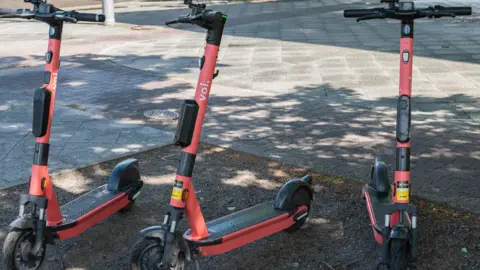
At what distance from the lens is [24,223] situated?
3.78m

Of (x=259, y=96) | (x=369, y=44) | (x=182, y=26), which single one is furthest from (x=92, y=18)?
(x=182, y=26)

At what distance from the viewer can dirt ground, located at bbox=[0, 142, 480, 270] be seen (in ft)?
13.5

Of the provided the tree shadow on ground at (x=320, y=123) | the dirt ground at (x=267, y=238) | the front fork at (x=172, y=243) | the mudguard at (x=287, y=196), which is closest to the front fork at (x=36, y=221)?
the dirt ground at (x=267, y=238)

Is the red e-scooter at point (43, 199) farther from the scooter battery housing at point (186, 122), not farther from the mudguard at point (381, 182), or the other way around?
the mudguard at point (381, 182)

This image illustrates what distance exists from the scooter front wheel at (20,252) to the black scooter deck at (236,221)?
920 mm

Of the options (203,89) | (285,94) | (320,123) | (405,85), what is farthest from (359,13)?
(285,94)

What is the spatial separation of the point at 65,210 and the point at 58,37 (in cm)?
119

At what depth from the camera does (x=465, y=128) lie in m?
6.97

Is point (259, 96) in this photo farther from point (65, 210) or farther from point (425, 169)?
point (65, 210)

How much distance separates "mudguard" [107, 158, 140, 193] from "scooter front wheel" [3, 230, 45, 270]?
96 cm

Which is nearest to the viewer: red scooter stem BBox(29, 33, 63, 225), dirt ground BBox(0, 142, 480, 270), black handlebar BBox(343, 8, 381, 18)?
black handlebar BBox(343, 8, 381, 18)

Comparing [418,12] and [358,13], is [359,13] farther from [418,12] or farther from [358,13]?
[418,12]

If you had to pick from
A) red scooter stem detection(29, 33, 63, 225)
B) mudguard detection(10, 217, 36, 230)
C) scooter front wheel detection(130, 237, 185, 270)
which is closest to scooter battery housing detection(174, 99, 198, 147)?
scooter front wheel detection(130, 237, 185, 270)

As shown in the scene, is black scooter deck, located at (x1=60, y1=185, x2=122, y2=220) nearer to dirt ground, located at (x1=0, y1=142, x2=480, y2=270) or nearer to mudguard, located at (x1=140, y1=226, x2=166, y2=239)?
dirt ground, located at (x1=0, y1=142, x2=480, y2=270)
